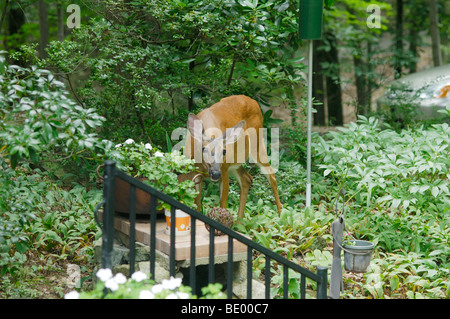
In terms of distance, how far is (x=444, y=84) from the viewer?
9.83m

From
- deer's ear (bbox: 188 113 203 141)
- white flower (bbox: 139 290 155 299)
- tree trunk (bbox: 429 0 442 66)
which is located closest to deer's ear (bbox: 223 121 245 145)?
deer's ear (bbox: 188 113 203 141)

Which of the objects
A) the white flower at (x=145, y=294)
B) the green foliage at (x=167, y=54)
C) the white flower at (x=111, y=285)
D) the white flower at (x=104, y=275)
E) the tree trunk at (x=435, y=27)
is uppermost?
the tree trunk at (x=435, y=27)

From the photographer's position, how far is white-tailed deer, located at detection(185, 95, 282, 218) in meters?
5.13

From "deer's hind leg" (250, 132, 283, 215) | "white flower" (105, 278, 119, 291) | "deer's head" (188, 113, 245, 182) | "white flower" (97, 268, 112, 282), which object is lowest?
"white flower" (105, 278, 119, 291)

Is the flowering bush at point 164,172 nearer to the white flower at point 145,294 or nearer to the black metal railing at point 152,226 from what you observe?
the black metal railing at point 152,226

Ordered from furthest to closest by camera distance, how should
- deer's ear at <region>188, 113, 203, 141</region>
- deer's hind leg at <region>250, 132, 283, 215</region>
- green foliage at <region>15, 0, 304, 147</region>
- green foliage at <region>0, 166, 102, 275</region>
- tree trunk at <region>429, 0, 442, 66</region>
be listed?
tree trunk at <region>429, 0, 442, 66</region> < green foliage at <region>15, 0, 304, 147</region> < deer's hind leg at <region>250, 132, 283, 215</region> < deer's ear at <region>188, 113, 203, 141</region> < green foliage at <region>0, 166, 102, 275</region>

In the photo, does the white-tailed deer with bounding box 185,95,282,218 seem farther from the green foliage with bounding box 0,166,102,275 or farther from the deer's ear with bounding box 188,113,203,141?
the green foliage with bounding box 0,166,102,275

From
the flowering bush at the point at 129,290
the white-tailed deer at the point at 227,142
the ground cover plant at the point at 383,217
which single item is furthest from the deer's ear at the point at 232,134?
the flowering bush at the point at 129,290

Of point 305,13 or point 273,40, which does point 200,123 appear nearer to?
point 305,13

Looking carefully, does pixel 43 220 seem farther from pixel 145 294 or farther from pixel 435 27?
pixel 435 27

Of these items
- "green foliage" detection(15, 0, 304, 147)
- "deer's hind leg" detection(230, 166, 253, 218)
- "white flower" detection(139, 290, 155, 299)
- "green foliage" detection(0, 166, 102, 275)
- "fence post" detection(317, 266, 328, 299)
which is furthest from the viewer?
"green foliage" detection(15, 0, 304, 147)

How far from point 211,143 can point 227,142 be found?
0.59 feet

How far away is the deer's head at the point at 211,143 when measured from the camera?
5.04m

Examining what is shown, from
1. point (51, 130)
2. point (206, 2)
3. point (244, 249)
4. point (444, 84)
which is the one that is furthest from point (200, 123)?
point (444, 84)
